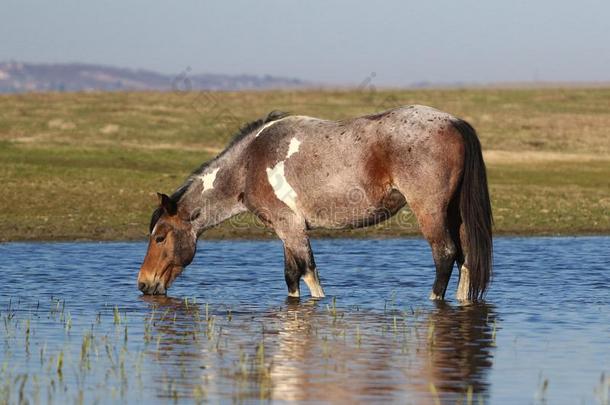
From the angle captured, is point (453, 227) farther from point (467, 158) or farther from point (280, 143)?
point (280, 143)

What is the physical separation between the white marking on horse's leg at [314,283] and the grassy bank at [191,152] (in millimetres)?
7565

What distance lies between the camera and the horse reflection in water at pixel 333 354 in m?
7.93

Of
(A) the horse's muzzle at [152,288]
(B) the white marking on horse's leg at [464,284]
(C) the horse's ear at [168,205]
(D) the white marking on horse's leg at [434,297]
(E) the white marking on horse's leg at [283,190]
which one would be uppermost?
(E) the white marking on horse's leg at [283,190]

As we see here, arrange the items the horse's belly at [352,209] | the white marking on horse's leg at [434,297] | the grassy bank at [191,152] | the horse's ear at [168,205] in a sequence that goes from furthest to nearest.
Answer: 1. the grassy bank at [191,152]
2. the horse's ear at [168,205]
3. the white marking on horse's leg at [434,297]
4. the horse's belly at [352,209]

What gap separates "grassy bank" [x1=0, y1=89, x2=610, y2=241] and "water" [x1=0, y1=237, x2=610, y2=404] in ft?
14.5

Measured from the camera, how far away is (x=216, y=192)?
13445 mm

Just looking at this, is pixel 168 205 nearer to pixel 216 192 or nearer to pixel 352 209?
pixel 216 192

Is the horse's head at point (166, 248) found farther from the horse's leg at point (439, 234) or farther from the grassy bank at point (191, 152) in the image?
the grassy bank at point (191, 152)

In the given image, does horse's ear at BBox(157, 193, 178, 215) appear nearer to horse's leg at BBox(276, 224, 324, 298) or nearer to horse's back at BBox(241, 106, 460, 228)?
horse's back at BBox(241, 106, 460, 228)

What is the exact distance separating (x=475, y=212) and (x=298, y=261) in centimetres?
→ 203

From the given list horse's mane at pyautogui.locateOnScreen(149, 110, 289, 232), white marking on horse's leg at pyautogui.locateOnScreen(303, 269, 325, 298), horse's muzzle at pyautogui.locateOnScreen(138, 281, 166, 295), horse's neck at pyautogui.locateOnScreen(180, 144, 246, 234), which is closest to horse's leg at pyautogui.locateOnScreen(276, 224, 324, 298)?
white marking on horse's leg at pyautogui.locateOnScreen(303, 269, 325, 298)

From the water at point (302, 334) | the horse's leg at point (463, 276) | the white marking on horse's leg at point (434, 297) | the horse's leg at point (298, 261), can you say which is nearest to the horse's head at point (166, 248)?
the water at point (302, 334)

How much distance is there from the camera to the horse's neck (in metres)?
13.3

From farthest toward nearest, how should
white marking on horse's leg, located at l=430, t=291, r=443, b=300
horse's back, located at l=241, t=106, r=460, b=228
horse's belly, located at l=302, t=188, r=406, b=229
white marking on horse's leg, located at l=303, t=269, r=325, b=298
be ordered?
white marking on horse's leg, located at l=303, t=269, r=325, b=298 → white marking on horse's leg, located at l=430, t=291, r=443, b=300 → horse's belly, located at l=302, t=188, r=406, b=229 → horse's back, located at l=241, t=106, r=460, b=228
